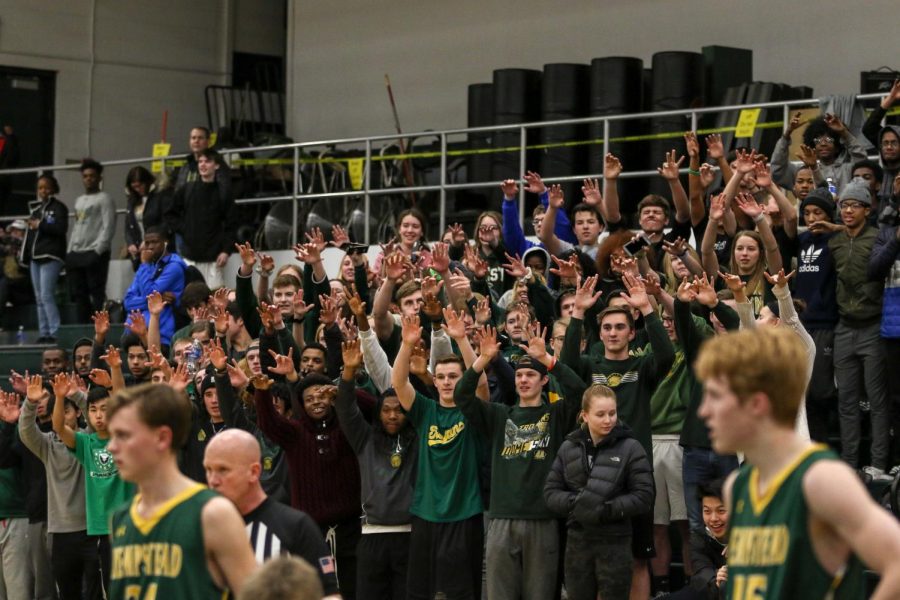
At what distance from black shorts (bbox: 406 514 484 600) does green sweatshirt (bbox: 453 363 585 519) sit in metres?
0.23

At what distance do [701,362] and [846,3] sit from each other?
1240 cm

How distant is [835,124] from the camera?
11.3 m

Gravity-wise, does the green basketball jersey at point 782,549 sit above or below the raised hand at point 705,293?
below

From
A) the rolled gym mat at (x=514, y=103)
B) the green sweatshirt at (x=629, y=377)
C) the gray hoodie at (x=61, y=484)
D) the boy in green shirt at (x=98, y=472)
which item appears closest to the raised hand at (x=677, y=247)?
the green sweatshirt at (x=629, y=377)

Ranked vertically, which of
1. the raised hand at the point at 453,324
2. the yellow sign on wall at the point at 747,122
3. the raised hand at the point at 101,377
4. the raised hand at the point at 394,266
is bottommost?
the raised hand at the point at 101,377

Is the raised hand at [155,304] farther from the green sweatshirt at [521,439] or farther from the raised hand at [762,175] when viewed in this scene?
the raised hand at [762,175]

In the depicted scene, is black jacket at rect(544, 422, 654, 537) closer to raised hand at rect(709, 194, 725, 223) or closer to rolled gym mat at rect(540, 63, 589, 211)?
raised hand at rect(709, 194, 725, 223)

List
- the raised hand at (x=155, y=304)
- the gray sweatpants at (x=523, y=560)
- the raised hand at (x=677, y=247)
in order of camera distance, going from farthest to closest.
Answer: the raised hand at (x=155, y=304)
the raised hand at (x=677, y=247)
the gray sweatpants at (x=523, y=560)

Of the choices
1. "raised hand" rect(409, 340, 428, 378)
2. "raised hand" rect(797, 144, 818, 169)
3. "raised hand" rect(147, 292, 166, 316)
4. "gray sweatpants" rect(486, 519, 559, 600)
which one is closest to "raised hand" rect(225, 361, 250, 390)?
"raised hand" rect(409, 340, 428, 378)

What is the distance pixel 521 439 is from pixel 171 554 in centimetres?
457

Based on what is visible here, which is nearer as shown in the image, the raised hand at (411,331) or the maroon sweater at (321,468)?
the raised hand at (411,331)

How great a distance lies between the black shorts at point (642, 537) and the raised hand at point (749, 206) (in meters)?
2.24

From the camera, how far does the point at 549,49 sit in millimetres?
18531

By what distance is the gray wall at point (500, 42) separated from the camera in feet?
51.6
